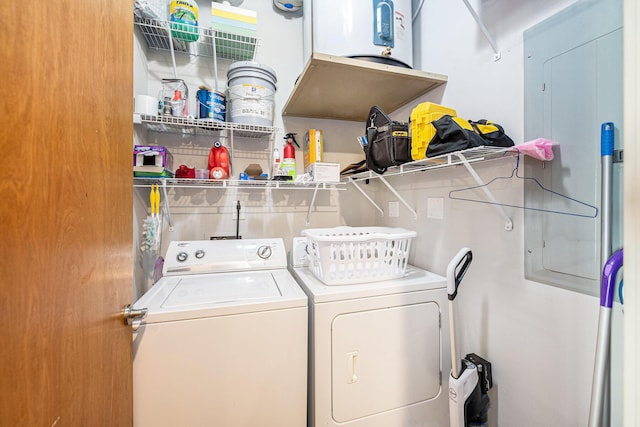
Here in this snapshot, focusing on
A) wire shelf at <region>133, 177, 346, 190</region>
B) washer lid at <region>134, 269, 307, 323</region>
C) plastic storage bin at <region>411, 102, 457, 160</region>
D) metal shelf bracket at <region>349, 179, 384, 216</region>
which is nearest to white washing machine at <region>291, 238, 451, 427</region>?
washer lid at <region>134, 269, 307, 323</region>

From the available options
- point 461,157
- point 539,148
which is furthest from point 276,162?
point 539,148

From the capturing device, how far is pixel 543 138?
1.00 meters

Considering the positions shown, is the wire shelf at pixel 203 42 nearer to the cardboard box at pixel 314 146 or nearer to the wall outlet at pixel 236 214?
the cardboard box at pixel 314 146

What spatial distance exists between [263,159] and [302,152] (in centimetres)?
31

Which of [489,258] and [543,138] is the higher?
[543,138]

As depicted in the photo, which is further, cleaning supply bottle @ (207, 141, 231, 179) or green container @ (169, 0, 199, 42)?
cleaning supply bottle @ (207, 141, 231, 179)

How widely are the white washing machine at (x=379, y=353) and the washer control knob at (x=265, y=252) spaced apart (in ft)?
1.26

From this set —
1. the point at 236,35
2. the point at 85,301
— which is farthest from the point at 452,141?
the point at 236,35

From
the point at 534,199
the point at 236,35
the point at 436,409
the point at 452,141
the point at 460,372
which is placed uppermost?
the point at 236,35

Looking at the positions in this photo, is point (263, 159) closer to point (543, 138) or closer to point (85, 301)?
point (85, 301)

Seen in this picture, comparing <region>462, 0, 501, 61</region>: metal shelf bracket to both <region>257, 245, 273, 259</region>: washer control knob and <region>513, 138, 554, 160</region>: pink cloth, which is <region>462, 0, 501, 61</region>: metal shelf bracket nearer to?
<region>513, 138, 554, 160</region>: pink cloth

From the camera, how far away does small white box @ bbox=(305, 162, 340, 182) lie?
1.73 metres

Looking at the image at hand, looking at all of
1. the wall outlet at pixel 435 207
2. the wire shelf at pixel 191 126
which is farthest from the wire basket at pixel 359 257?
the wire shelf at pixel 191 126

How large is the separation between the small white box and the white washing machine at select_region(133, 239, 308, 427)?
0.79 metres
